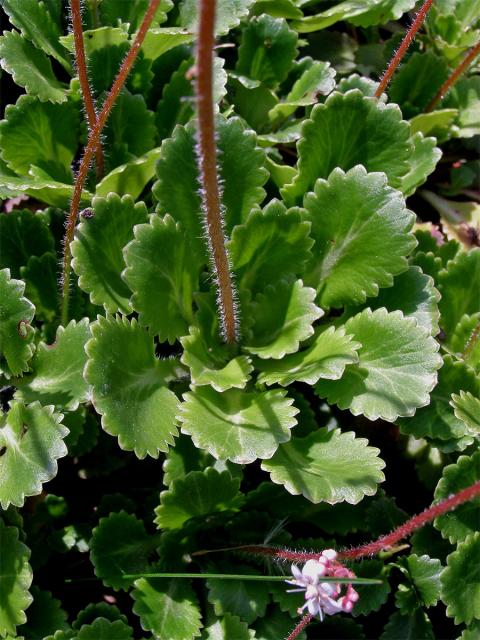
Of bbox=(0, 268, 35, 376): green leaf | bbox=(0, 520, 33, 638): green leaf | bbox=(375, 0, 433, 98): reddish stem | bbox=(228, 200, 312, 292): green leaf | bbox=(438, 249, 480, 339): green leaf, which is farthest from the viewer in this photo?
bbox=(438, 249, 480, 339): green leaf

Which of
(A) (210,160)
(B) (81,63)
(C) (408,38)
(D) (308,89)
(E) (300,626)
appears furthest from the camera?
(D) (308,89)

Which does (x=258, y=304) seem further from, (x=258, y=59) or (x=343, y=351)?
(x=258, y=59)

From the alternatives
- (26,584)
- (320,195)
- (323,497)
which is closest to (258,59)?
(320,195)

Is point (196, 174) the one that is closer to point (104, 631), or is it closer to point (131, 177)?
point (131, 177)

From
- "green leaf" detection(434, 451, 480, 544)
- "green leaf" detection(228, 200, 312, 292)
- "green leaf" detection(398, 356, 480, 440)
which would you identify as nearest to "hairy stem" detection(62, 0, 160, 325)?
"green leaf" detection(228, 200, 312, 292)

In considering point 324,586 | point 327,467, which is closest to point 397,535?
point 324,586

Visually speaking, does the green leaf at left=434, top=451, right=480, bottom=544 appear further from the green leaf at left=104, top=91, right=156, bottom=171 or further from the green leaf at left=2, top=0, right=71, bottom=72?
the green leaf at left=2, top=0, right=71, bottom=72

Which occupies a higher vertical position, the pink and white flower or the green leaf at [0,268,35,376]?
the green leaf at [0,268,35,376]

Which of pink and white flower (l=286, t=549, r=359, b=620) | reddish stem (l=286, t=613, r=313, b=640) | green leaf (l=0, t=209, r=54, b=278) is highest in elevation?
green leaf (l=0, t=209, r=54, b=278)

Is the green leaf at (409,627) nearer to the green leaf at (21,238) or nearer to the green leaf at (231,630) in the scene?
the green leaf at (231,630)
